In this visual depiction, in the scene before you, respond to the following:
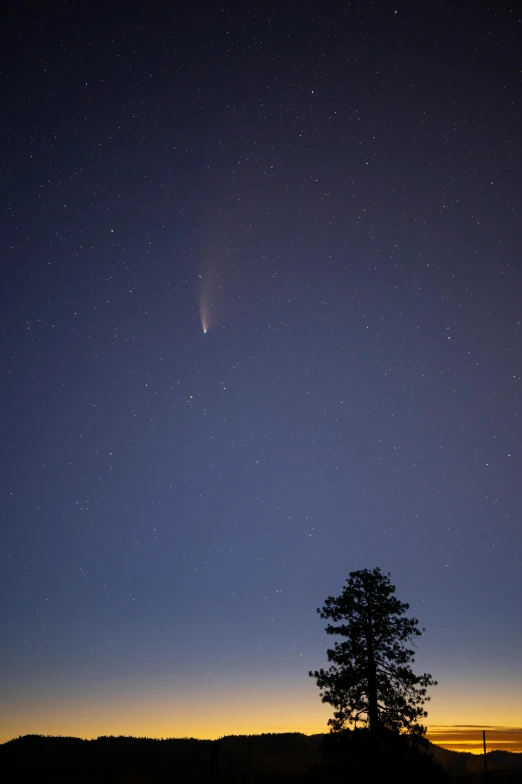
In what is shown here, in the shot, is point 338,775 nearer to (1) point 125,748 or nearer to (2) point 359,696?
(2) point 359,696

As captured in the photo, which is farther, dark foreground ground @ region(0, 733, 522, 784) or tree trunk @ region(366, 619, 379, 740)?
dark foreground ground @ region(0, 733, 522, 784)

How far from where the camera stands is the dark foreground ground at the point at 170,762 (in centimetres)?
5072

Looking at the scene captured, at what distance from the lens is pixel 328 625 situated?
29.6 meters

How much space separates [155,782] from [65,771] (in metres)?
11.5

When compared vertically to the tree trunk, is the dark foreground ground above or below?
below

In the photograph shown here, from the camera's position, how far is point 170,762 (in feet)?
246

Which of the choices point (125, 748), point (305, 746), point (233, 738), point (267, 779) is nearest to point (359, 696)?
point (267, 779)

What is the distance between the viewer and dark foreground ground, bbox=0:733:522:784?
1997 inches

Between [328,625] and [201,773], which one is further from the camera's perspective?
[201,773]

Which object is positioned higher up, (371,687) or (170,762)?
(371,687)

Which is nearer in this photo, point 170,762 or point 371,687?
point 371,687

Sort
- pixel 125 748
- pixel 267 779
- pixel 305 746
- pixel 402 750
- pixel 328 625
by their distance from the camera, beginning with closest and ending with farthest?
pixel 402 750, pixel 328 625, pixel 267 779, pixel 125 748, pixel 305 746

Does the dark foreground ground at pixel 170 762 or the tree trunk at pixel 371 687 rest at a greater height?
the tree trunk at pixel 371 687

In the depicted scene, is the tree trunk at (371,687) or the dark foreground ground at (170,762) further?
the dark foreground ground at (170,762)
